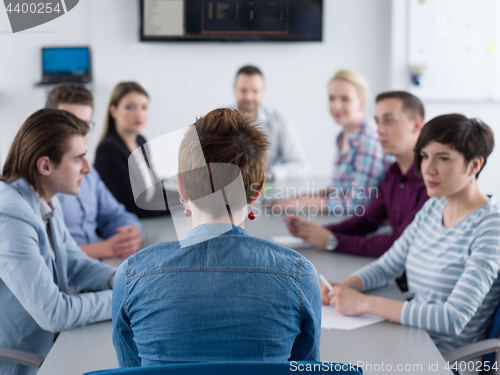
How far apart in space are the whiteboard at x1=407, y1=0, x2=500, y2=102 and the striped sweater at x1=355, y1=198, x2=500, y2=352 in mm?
2833

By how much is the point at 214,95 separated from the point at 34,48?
1.62 metres

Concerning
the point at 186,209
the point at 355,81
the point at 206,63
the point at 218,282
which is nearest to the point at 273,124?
the point at 355,81

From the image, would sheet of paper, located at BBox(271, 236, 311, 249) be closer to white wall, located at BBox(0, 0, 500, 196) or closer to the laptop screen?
white wall, located at BBox(0, 0, 500, 196)

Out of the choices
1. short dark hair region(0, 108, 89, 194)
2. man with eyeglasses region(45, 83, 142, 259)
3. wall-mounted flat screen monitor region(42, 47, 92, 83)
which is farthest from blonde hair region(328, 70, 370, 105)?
wall-mounted flat screen monitor region(42, 47, 92, 83)

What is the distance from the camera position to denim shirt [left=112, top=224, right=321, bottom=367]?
2.61 feet

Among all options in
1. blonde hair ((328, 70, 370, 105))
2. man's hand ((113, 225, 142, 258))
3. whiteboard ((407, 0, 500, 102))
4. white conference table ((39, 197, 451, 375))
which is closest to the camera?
white conference table ((39, 197, 451, 375))

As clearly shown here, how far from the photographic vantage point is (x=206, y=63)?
425 cm

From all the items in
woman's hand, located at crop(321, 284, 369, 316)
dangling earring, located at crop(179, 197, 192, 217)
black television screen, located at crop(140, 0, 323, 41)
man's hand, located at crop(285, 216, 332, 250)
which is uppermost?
black television screen, located at crop(140, 0, 323, 41)

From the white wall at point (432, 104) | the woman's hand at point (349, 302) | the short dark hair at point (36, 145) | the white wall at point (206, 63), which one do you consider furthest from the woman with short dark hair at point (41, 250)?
the white wall at point (432, 104)

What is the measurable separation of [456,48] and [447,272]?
323 centimetres

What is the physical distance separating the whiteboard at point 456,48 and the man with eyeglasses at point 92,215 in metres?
2.95

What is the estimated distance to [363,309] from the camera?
129 centimetres

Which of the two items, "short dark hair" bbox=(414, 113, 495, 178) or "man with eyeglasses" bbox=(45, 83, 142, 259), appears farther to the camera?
"man with eyeglasses" bbox=(45, 83, 142, 259)

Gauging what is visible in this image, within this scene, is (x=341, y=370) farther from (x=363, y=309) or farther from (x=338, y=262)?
(x=338, y=262)
